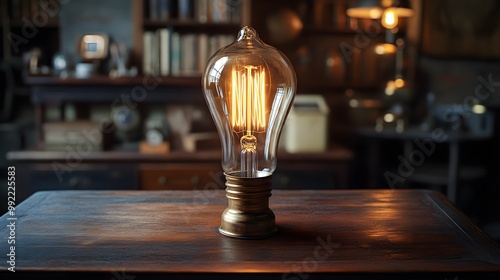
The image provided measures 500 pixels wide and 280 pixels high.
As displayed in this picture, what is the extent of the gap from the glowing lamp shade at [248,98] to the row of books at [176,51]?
200 centimetres

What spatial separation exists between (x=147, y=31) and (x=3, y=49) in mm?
1242

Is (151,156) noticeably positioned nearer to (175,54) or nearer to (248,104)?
(175,54)

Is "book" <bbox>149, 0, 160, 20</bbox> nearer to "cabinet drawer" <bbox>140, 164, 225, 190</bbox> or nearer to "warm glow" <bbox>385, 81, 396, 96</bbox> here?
"cabinet drawer" <bbox>140, 164, 225, 190</bbox>

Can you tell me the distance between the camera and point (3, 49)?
398cm

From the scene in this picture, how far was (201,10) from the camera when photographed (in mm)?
3438

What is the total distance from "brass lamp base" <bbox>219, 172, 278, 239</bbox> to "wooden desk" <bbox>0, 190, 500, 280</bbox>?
3cm

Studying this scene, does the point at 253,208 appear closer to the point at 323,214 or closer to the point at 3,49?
the point at 323,214

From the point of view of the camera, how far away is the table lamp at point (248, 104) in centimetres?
144

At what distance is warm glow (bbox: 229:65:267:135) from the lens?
146 cm

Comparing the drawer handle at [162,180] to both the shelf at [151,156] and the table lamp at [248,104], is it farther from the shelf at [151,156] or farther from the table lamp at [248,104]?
the table lamp at [248,104]

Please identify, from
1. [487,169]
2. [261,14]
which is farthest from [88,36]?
[487,169]

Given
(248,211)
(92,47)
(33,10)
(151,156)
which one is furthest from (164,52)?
(248,211)

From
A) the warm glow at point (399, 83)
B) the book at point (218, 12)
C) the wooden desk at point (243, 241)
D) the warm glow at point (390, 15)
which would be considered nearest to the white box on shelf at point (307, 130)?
the warm glow at point (390, 15)

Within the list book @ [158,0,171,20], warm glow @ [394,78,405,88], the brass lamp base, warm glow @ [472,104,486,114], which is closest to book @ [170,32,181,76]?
book @ [158,0,171,20]
